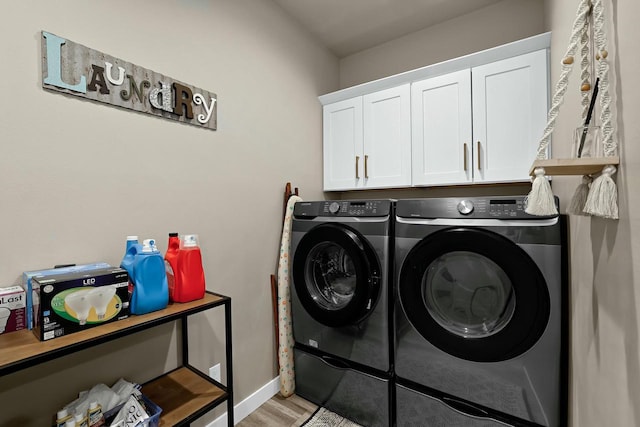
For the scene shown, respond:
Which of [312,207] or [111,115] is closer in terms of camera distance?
[111,115]

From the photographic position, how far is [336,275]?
197 cm

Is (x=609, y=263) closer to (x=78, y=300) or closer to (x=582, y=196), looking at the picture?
(x=582, y=196)

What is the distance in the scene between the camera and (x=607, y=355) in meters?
0.78

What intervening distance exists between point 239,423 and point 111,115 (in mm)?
1885

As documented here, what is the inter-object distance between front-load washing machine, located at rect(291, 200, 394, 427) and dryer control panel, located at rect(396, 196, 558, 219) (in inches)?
5.3

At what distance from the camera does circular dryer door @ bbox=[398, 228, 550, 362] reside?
126 cm

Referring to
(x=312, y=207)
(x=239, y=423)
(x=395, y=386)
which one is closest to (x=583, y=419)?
(x=395, y=386)

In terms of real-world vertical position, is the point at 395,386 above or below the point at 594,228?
below

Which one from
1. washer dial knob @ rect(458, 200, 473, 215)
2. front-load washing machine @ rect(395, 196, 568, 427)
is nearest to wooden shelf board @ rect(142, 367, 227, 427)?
front-load washing machine @ rect(395, 196, 568, 427)

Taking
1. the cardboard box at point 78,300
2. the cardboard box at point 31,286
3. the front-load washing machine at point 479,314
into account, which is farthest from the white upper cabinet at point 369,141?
the cardboard box at point 31,286

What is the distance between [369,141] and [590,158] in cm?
164

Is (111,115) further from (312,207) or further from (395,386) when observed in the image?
(395,386)

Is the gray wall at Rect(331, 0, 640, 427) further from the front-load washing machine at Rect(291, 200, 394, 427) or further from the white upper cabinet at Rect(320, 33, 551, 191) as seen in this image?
the front-load washing machine at Rect(291, 200, 394, 427)

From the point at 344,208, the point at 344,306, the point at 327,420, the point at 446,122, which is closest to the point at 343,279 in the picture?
the point at 344,306
